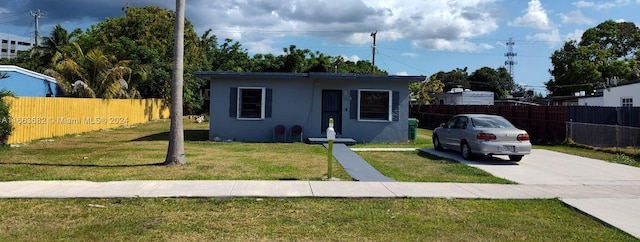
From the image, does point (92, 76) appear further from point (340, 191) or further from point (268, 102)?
point (340, 191)

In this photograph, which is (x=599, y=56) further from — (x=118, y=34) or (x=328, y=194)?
(x=328, y=194)

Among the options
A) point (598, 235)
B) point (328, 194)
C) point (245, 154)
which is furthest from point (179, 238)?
point (245, 154)

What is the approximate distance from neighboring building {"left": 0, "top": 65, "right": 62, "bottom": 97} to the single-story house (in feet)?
35.8

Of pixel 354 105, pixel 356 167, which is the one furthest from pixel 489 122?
pixel 354 105

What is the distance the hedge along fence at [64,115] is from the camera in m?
16.6

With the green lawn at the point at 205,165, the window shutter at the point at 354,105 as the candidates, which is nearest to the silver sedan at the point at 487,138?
the green lawn at the point at 205,165

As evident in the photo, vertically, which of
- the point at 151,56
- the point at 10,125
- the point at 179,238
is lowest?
the point at 179,238

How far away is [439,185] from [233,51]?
40.6 meters

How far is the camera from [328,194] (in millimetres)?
7875

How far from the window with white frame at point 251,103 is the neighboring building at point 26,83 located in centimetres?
1139

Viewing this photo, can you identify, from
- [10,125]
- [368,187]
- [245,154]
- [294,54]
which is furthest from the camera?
[294,54]

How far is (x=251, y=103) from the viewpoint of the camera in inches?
720

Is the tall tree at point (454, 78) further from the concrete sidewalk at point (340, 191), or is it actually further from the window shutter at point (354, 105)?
the concrete sidewalk at point (340, 191)

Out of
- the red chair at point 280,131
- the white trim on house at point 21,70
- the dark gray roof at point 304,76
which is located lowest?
the red chair at point 280,131
